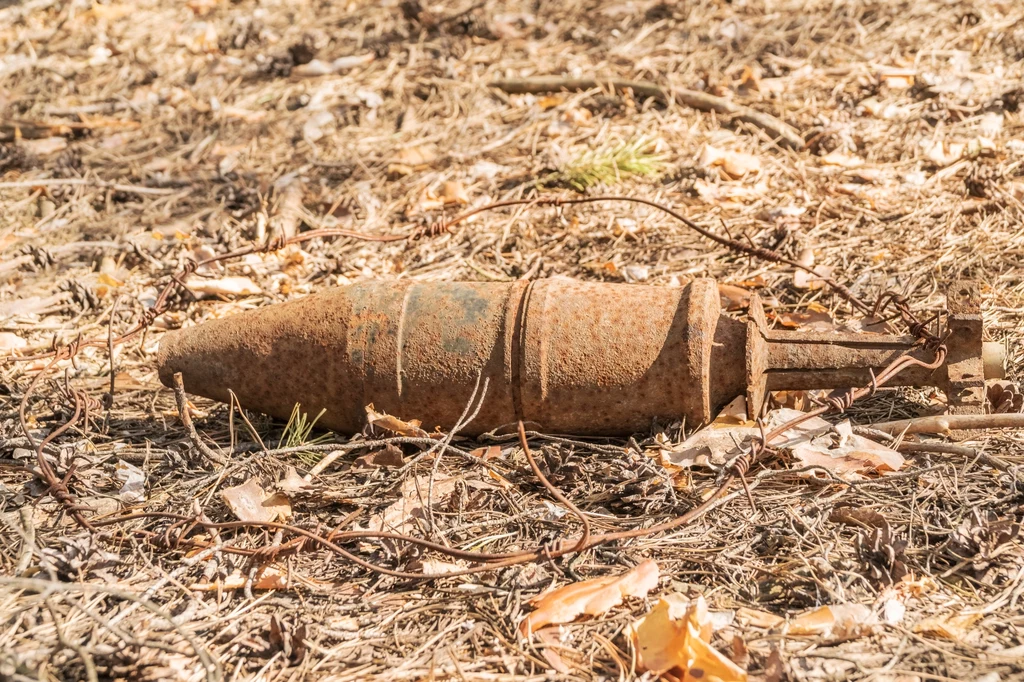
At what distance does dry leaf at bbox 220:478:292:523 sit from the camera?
102 inches

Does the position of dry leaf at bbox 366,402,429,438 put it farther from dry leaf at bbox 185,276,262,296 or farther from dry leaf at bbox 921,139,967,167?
dry leaf at bbox 921,139,967,167

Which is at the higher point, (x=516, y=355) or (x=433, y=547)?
(x=516, y=355)

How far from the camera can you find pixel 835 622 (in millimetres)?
2059

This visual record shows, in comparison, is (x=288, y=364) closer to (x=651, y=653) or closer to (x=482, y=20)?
(x=651, y=653)

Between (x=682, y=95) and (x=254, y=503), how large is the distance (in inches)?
129

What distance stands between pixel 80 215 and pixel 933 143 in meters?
4.06

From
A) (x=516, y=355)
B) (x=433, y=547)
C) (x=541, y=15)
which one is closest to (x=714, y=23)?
(x=541, y=15)

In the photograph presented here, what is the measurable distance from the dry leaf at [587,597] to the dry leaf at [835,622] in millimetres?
332

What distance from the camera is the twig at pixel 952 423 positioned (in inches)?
107

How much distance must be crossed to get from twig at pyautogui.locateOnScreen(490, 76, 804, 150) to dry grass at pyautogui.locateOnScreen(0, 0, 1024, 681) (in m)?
0.06

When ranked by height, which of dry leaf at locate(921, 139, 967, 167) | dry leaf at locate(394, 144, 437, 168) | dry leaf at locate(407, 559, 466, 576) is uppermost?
dry leaf at locate(921, 139, 967, 167)

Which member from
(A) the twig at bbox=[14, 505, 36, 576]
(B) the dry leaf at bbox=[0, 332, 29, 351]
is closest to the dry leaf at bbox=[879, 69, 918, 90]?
(B) the dry leaf at bbox=[0, 332, 29, 351]

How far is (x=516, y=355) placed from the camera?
2.79 meters

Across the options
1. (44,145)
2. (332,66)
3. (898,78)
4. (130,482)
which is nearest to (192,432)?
(130,482)
